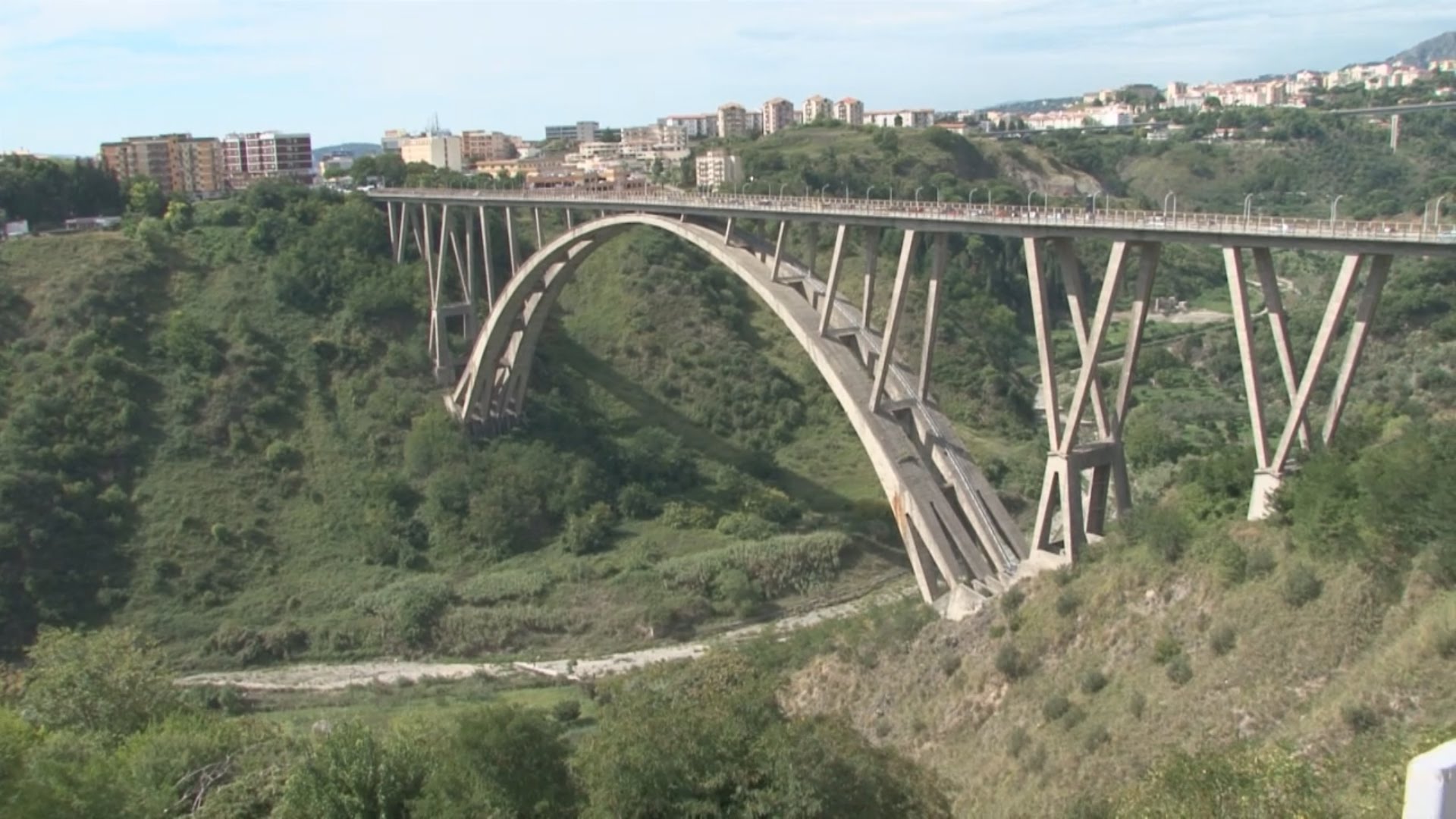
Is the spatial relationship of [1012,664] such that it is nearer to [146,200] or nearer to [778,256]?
[778,256]

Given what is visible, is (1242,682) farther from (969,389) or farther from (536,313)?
(969,389)

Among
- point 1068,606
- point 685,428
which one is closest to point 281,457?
point 685,428

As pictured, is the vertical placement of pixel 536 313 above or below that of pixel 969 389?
above

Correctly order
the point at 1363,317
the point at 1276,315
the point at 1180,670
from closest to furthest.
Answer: the point at 1180,670 < the point at 1363,317 < the point at 1276,315

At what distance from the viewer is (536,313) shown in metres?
45.3

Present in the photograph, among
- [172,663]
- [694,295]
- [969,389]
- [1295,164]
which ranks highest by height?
[1295,164]

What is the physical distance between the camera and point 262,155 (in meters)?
87.9

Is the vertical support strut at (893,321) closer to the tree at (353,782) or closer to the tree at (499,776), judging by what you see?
the tree at (499,776)

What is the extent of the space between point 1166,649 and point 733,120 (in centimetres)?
11431

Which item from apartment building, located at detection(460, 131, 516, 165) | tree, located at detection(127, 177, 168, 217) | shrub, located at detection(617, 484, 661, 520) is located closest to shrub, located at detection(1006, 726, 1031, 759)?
shrub, located at detection(617, 484, 661, 520)

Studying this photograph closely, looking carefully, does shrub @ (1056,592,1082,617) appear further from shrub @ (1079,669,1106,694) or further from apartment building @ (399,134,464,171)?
apartment building @ (399,134,464,171)

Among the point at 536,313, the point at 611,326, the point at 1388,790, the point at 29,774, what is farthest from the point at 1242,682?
the point at 611,326

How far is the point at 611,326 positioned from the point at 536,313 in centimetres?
961

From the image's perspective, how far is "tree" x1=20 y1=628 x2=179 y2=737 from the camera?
914 inches
